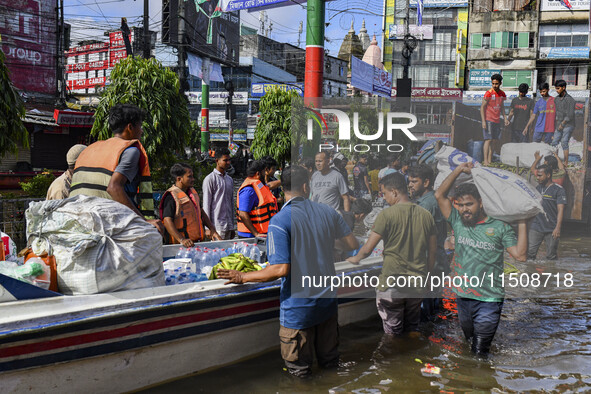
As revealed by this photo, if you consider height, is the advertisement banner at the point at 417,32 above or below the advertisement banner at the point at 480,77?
above

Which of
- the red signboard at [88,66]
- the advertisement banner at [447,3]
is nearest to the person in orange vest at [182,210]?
the advertisement banner at [447,3]

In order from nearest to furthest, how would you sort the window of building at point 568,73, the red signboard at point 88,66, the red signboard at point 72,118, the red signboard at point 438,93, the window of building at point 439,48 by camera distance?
the red signboard at point 72,118, the window of building at point 568,73, the red signboard at point 438,93, the window of building at point 439,48, the red signboard at point 88,66

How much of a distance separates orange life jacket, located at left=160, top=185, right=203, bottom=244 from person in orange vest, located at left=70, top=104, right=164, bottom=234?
1143mm

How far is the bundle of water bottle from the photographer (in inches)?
198

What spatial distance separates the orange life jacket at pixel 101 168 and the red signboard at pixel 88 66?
4632 centimetres

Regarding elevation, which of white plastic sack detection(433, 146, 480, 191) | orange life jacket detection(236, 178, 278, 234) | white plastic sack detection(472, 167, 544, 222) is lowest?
orange life jacket detection(236, 178, 278, 234)

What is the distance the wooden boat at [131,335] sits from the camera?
11.2 feet

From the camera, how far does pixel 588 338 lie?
5.37m

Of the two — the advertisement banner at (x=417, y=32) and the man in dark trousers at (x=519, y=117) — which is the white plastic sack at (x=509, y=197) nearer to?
the man in dark trousers at (x=519, y=117)

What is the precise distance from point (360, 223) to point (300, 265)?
100 centimetres

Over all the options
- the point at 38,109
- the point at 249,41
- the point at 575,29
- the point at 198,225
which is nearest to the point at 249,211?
the point at 198,225

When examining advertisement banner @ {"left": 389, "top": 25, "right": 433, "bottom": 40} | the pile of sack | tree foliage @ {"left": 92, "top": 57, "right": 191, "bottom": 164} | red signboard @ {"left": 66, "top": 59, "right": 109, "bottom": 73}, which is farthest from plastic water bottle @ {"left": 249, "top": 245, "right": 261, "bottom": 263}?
red signboard @ {"left": 66, "top": 59, "right": 109, "bottom": 73}

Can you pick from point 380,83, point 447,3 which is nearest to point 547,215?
point 380,83

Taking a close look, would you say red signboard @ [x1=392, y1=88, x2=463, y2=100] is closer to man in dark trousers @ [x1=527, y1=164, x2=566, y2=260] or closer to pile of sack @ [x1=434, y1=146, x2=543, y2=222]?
man in dark trousers @ [x1=527, y1=164, x2=566, y2=260]
